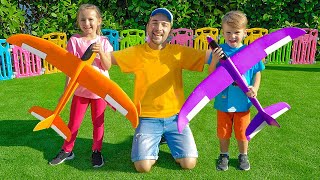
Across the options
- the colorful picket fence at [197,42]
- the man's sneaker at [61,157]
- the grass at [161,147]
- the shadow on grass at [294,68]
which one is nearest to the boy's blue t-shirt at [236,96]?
the grass at [161,147]

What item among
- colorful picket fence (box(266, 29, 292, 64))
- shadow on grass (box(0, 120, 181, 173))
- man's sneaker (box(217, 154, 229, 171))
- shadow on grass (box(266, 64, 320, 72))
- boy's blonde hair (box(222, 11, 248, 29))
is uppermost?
boy's blonde hair (box(222, 11, 248, 29))

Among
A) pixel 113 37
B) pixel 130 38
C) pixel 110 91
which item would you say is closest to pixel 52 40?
pixel 113 37

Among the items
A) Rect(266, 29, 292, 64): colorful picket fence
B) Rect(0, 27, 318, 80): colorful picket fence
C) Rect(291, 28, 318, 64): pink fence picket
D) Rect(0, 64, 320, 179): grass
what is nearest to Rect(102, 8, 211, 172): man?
Rect(0, 64, 320, 179): grass

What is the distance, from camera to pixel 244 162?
136 inches

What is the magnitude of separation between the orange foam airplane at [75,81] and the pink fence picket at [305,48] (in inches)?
239

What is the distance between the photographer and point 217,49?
2.97 m

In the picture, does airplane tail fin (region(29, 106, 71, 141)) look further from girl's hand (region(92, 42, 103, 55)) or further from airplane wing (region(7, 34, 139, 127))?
girl's hand (region(92, 42, 103, 55))

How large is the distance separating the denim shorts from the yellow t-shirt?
0.12 meters

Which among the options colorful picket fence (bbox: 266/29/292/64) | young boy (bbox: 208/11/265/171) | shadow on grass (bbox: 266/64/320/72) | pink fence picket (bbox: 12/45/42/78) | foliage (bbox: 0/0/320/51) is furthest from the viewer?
colorful picket fence (bbox: 266/29/292/64)

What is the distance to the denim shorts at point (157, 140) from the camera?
3469mm

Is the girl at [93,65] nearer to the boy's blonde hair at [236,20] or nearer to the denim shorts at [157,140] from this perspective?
the denim shorts at [157,140]

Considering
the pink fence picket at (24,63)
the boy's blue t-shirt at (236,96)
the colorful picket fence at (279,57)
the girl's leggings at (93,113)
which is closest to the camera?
the boy's blue t-shirt at (236,96)

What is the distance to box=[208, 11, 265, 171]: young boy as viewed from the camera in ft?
10.2

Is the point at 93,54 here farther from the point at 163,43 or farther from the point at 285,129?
the point at 285,129
